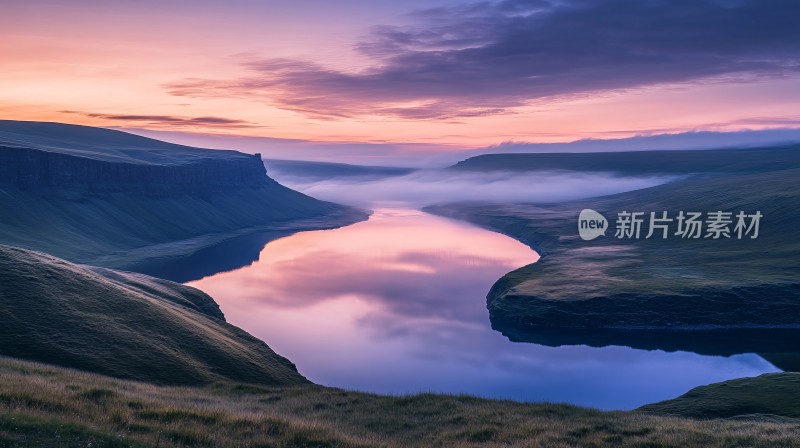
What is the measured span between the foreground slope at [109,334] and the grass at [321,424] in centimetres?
1575

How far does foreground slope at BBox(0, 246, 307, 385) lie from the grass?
51.7ft

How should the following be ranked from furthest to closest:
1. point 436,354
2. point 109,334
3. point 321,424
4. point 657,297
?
point 657,297 < point 436,354 < point 109,334 < point 321,424

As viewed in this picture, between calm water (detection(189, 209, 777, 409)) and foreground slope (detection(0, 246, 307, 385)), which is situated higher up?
foreground slope (detection(0, 246, 307, 385))

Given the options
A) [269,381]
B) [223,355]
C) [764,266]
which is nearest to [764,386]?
[269,381]

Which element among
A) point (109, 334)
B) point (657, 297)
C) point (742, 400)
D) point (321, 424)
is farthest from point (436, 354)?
point (321, 424)

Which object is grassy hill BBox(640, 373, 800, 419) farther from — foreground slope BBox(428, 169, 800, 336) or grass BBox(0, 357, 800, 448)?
foreground slope BBox(428, 169, 800, 336)

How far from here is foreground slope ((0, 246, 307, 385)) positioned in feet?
179

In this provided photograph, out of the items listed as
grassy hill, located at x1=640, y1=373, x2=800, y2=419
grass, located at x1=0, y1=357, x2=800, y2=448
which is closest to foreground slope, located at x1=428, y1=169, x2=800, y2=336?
grassy hill, located at x1=640, y1=373, x2=800, y2=419

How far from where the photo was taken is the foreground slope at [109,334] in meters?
54.6

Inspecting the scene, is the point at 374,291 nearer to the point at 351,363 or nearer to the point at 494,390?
the point at 351,363

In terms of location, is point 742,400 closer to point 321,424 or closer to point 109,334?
point 321,424

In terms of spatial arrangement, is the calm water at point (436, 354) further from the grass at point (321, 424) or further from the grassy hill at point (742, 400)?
the grass at point (321, 424)

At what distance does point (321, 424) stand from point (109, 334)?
42031 mm

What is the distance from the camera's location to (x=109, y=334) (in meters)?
60.8
